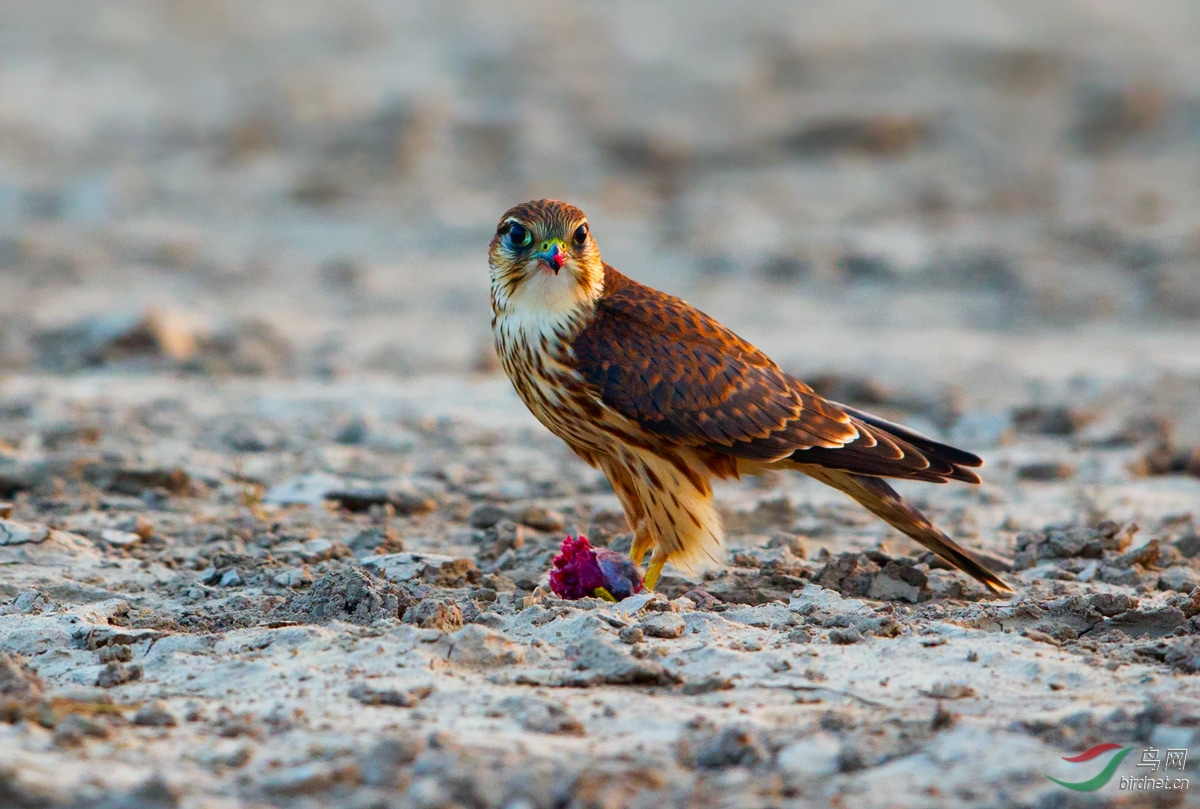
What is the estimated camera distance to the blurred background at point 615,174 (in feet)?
30.9

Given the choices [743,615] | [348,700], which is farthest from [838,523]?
[348,700]

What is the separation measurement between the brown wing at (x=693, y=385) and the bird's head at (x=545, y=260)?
12 cm

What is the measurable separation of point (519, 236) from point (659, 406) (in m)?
A: 0.75

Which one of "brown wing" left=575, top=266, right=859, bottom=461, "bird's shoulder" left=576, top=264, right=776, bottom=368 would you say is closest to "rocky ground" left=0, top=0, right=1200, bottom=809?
"brown wing" left=575, top=266, right=859, bottom=461

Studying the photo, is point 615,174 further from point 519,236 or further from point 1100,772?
point 1100,772

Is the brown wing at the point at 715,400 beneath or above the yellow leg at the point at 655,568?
above

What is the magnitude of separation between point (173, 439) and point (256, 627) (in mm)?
2900

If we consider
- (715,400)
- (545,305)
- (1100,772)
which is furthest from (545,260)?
(1100,772)

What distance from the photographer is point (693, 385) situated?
15.8 ft

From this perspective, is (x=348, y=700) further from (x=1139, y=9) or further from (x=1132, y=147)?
(x=1139, y=9)

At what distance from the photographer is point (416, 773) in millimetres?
2996

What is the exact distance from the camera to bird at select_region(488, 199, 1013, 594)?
4.78 metres
